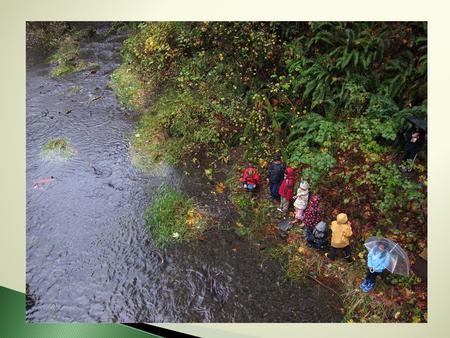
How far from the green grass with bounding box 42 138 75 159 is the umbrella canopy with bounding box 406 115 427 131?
4477mm

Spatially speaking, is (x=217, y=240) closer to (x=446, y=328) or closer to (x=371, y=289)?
(x=371, y=289)

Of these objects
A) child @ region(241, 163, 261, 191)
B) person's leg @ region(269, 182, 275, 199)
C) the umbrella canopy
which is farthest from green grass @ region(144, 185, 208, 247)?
the umbrella canopy

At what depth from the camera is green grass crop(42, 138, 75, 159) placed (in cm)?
690

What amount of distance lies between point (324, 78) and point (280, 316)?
3.22m

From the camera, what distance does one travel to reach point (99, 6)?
21.5 ft

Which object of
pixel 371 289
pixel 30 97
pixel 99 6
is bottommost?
pixel 371 289

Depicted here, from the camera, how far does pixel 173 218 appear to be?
23.0 ft

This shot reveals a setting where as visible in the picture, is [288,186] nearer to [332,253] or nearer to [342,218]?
[342,218]

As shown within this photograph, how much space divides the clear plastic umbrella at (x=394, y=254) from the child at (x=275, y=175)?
1365 mm

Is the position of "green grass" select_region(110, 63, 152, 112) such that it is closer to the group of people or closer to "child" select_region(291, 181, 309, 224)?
the group of people

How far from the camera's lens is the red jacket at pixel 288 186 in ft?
22.5

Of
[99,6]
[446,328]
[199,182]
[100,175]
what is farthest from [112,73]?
[446,328]

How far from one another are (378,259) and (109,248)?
3506mm

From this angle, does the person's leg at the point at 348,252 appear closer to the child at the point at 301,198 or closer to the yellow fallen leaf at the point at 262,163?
the child at the point at 301,198
